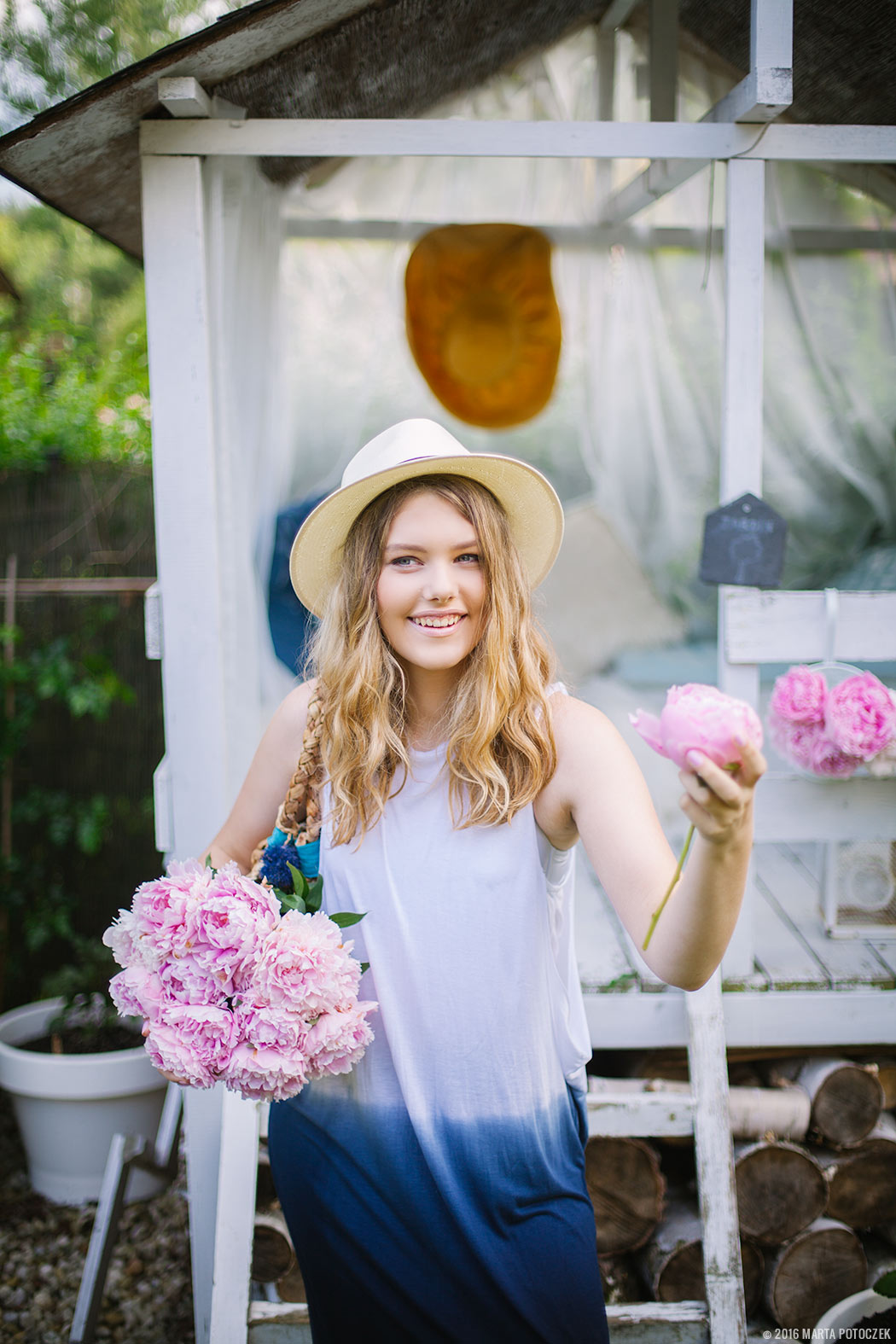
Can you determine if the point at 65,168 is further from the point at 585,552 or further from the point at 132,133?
the point at 585,552

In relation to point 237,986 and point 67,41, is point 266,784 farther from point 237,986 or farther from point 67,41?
point 67,41

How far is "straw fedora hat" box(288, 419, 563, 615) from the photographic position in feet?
5.03

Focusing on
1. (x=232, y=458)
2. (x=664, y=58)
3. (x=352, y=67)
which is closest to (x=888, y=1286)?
(x=232, y=458)

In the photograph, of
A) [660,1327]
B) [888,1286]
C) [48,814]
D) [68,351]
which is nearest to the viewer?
[888,1286]

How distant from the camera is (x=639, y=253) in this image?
3.67 metres

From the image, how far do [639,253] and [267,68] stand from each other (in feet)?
6.18

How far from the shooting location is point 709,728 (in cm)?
99

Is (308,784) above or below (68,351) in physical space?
below

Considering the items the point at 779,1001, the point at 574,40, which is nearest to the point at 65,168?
the point at 574,40

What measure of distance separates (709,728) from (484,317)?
10.1 feet

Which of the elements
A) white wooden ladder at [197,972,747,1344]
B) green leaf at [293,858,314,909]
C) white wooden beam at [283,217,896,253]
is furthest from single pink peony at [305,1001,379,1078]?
white wooden beam at [283,217,896,253]

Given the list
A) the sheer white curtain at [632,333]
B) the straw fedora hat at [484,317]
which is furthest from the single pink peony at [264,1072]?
the straw fedora hat at [484,317]

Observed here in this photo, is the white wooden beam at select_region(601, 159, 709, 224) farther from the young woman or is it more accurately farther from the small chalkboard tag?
the young woman

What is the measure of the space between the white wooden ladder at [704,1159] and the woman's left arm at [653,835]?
1.10 meters
